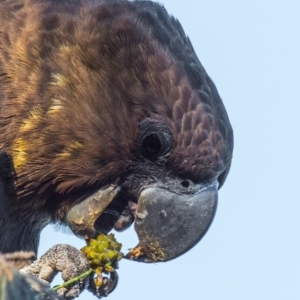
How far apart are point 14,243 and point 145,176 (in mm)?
742

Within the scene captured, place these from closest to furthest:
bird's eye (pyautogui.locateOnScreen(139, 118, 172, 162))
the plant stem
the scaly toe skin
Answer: the plant stem, the scaly toe skin, bird's eye (pyautogui.locateOnScreen(139, 118, 172, 162))

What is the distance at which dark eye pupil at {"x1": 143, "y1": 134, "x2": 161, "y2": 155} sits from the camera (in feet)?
11.3

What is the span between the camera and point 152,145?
3.47m

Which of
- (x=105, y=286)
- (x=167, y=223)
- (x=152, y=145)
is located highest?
(x=152, y=145)

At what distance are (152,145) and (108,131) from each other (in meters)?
0.19

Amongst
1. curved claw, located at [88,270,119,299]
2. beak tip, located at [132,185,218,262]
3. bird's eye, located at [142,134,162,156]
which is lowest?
curved claw, located at [88,270,119,299]

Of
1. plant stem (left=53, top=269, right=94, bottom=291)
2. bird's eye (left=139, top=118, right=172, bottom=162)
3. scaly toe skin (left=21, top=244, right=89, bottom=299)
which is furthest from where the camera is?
bird's eye (left=139, top=118, right=172, bottom=162)

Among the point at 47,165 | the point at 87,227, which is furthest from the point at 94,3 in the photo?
the point at 87,227

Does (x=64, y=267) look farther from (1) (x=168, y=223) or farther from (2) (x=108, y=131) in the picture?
(2) (x=108, y=131)

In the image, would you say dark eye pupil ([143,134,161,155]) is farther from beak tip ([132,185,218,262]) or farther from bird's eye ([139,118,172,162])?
beak tip ([132,185,218,262])

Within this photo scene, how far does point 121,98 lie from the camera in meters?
3.49

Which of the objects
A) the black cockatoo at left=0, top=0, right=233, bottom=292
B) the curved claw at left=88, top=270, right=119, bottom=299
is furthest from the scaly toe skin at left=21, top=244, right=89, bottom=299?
the black cockatoo at left=0, top=0, right=233, bottom=292

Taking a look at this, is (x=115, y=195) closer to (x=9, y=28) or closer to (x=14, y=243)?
(x=14, y=243)

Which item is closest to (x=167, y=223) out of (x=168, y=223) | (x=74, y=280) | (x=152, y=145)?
(x=168, y=223)
